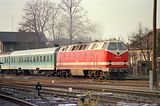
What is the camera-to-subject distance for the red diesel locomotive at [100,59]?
32.9m

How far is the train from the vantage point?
3309 centimetres

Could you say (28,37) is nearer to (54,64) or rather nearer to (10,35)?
(10,35)

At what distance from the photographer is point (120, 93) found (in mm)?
20734

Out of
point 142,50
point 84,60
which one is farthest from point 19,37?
point 84,60

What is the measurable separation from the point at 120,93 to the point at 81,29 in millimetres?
68436

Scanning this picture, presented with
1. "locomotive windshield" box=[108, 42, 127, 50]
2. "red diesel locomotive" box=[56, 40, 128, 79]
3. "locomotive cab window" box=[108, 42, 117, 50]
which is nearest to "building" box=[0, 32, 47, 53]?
"red diesel locomotive" box=[56, 40, 128, 79]

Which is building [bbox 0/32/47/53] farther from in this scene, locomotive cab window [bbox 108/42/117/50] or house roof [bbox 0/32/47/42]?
locomotive cab window [bbox 108/42/117/50]

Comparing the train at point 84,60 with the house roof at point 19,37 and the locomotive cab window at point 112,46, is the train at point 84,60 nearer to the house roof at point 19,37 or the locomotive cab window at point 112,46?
the locomotive cab window at point 112,46

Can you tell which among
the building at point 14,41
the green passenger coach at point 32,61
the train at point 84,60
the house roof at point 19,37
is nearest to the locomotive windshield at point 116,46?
the train at point 84,60

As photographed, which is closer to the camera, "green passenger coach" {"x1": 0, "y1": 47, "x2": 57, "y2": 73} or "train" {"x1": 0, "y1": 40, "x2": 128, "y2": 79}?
"train" {"x1": 0, "y1": 40, "x2": 128, "y2": 79}

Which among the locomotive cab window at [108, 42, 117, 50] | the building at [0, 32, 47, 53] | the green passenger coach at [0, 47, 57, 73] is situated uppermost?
the building at [0, 32, 47, 53]

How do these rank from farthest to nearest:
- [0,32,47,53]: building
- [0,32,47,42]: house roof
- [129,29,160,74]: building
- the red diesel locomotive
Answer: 1. [0,32,47,53]: building
2. [0,32,47,42]: house roof
3. [129,29,160,74]: building
4. the red diesel locomotive

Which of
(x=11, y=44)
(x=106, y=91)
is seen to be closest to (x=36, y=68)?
(x=106, y=91)

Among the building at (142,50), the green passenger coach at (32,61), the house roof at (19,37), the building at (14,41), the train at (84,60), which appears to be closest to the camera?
the train at (84,60)
